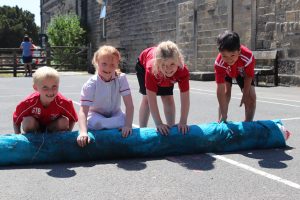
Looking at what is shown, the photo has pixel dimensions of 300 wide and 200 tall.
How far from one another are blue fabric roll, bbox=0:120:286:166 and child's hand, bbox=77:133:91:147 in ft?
0.25

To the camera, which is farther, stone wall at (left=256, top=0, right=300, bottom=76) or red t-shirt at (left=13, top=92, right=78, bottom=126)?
stone wall at (left=256, top=0, right=300, bottom=76)

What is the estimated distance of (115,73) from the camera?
4.80 metres

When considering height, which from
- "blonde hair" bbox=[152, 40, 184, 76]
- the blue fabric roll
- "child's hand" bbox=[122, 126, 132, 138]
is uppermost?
"blonde hair" bbox=[152, 40, 184, 76]

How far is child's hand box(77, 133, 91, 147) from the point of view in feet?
14.1

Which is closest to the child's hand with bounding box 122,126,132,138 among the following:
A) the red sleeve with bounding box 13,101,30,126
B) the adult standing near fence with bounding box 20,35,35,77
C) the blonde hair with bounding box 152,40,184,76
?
the blonde hair with bounding box 152,40,184,76

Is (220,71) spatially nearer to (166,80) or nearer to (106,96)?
(166,80)

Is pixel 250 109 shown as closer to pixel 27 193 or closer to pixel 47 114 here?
pixel 47 114

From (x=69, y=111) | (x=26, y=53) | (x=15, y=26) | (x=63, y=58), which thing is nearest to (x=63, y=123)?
(x=69, y=111)

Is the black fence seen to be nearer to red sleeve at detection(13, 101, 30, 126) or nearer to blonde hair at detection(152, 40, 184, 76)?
red sleeve at detection(13, 101, 30, 126)

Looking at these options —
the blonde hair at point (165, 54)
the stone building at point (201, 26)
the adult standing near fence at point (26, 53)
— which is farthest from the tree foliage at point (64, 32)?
the blonde hair at point (165, 54)

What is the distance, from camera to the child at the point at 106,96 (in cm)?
457

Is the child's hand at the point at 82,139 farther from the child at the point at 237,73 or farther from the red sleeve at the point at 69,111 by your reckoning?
the child at the point at 237,73

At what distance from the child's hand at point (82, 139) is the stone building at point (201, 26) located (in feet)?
33.4

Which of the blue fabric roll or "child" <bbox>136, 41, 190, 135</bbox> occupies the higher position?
"child" <bbox>136, 41, 190, 135</bbox>
